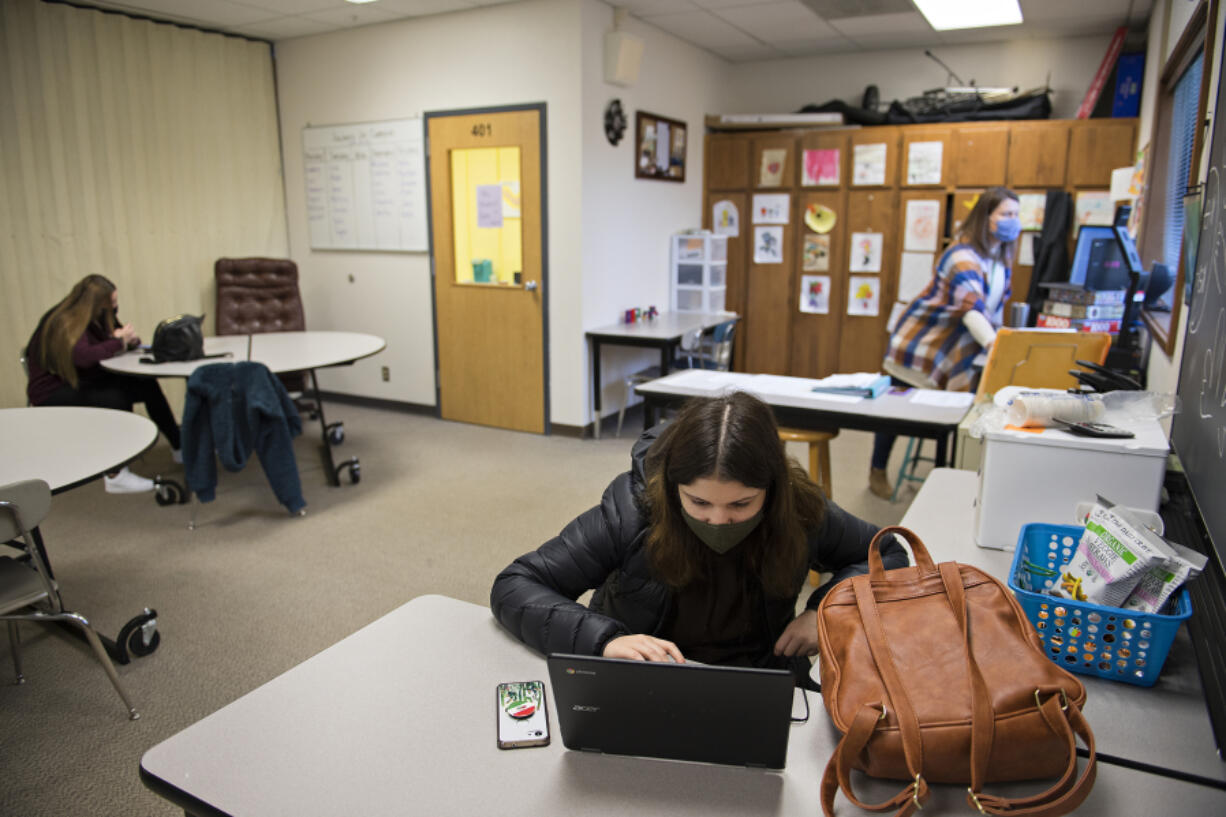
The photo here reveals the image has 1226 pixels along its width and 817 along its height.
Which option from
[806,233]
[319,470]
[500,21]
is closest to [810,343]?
[806,233]

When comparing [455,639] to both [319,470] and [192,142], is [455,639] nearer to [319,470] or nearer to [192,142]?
[319,470]

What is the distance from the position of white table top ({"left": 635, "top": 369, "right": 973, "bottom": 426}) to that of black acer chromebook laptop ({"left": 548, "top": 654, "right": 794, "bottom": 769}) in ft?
5.97

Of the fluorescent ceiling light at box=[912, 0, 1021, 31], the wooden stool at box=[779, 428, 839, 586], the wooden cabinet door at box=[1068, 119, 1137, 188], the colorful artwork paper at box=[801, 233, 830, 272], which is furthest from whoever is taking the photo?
the colorful artwork paper at box=[801, 233, 830, 272]

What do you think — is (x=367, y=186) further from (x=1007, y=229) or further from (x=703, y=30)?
(x=1007, y=229)

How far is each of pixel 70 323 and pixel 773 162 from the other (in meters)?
4.67

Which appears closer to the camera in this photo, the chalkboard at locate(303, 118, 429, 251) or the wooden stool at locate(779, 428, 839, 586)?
the wooden stool at locate(779, 428, 839, 586)

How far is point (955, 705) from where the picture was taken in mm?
980

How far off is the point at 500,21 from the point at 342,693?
4586 mm

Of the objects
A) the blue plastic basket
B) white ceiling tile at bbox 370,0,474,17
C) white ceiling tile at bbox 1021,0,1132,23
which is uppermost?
white ceiling tile at bbox 370,0,474,17

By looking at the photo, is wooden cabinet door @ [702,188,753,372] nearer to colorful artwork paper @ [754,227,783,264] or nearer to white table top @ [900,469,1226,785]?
colorful artwork paper @ [754,227,783,264]

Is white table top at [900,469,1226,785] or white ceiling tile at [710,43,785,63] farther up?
white ceiling tile at [710,43,785,63]

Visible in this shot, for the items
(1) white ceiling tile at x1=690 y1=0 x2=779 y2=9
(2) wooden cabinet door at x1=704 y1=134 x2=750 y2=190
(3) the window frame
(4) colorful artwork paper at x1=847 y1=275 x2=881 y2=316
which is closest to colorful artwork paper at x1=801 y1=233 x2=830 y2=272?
(4) colorful artwork paper at x1=847 y1=275 x2=881 y2=316

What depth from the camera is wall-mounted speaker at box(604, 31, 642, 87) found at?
482cm

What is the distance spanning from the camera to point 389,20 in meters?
5.22
